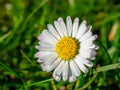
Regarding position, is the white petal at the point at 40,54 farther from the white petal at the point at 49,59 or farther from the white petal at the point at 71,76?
the white petal at the point at 71,76

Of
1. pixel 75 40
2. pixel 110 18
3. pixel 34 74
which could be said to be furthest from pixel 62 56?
pixel 110 18

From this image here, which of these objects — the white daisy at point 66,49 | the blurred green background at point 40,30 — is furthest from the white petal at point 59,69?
the blurred green background at point 40,30

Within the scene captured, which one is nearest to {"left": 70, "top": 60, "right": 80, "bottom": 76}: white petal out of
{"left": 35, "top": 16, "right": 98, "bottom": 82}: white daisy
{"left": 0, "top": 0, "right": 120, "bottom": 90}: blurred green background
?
{"left": 35, "top": 16, "right": 98, "bottom": 82}: white daisy

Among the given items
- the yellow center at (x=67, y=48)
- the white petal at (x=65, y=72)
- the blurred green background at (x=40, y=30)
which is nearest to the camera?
the white petal at (x=65, y=72)

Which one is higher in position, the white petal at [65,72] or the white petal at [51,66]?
the white petal at [51,66]

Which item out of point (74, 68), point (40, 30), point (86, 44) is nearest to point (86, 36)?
point (86, 44)

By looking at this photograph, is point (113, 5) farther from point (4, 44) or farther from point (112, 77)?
point (4, 44)
